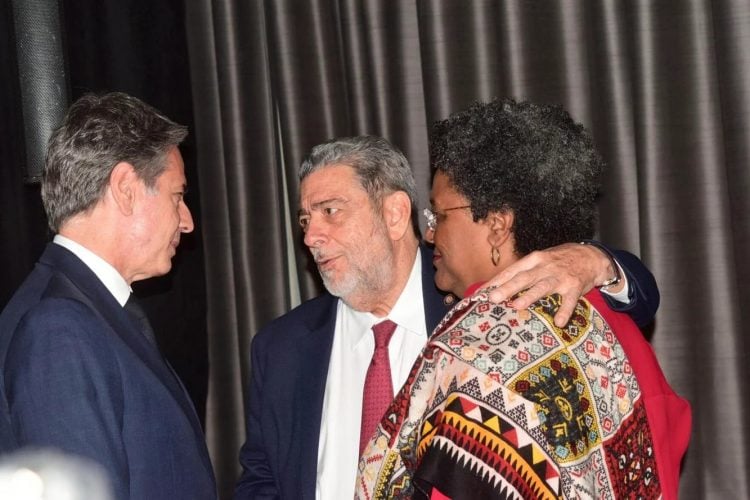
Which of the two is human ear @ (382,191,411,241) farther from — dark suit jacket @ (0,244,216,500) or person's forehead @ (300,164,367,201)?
dark suit jacket @ (0,244,216,500)

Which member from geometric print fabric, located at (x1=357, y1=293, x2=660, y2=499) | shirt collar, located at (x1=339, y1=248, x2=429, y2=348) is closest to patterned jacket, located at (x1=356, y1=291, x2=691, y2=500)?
geometric print fabric, located at (x1=357, y1=293, x2=660, y2=499)

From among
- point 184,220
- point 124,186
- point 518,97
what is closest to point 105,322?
point 124,186

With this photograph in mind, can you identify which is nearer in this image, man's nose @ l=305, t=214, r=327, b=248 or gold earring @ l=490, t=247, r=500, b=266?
gold earring @ l=490, t=247, r=500, b=266

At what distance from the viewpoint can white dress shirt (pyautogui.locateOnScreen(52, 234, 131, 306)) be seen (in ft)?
6.31

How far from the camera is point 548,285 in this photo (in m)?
1.59

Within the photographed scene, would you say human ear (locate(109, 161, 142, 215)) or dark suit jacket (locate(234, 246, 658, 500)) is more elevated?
human ear (locate(109, 161, 142, 215))

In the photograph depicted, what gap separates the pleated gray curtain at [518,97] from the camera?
315 cm

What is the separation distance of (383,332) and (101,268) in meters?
0.88

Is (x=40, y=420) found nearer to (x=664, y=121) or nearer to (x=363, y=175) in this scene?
(x=363, y=175)

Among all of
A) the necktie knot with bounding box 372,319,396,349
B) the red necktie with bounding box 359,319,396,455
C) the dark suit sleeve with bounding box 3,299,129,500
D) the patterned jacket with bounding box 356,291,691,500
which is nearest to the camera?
the patterned jacket with bounding box 356,291,691,500

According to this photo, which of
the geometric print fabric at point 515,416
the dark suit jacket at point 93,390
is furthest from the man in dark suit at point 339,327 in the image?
the geometric print fabric at point 515,416

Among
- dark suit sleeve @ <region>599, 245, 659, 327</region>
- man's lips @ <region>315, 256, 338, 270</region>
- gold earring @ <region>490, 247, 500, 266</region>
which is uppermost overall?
gold earring @ <region>490, 247, 500, 266</region>

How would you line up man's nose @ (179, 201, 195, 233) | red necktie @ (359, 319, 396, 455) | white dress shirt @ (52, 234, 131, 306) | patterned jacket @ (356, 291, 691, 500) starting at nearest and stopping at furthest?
patterned jacket @ (356, 291, 691, 500), white dress shirt @ (52, 234, 131, 306), man's nose @ (179, 201, 195, 233), red necktie @ (359, 319, 396, 455)

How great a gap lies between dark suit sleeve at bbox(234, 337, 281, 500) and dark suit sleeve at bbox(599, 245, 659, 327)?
1149mm
